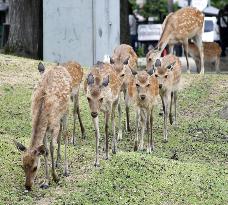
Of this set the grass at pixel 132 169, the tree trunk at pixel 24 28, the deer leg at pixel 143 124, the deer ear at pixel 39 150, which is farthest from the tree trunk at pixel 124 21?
the deer ear at pixel 39 150

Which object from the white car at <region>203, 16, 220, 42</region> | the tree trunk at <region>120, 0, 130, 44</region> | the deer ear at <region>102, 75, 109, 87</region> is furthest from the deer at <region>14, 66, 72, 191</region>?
the white car at <region>203, 16, 220, 42</region>

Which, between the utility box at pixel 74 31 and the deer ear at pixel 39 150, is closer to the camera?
the deer ear at pixel 39 150

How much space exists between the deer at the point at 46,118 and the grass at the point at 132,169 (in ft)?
0.88

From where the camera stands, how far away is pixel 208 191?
31.8 feet

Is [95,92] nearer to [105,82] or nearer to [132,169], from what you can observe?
[105,82]

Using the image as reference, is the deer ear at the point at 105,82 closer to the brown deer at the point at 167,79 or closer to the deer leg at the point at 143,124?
the deer leg at the point at 143,124

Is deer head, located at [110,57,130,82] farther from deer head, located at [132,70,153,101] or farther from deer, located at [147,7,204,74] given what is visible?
deer, located at [147,7,204,74]

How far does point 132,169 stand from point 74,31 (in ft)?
26.3

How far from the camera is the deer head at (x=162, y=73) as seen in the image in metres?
12.5

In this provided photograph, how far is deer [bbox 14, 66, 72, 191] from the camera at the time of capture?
9016 mm

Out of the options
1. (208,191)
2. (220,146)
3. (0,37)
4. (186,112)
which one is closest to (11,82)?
(186,112)

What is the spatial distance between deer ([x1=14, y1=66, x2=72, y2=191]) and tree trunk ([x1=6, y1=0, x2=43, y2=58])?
869 centimetres

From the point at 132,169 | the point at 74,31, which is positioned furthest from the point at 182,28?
the point at 132,169

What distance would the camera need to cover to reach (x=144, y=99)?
11.5m
